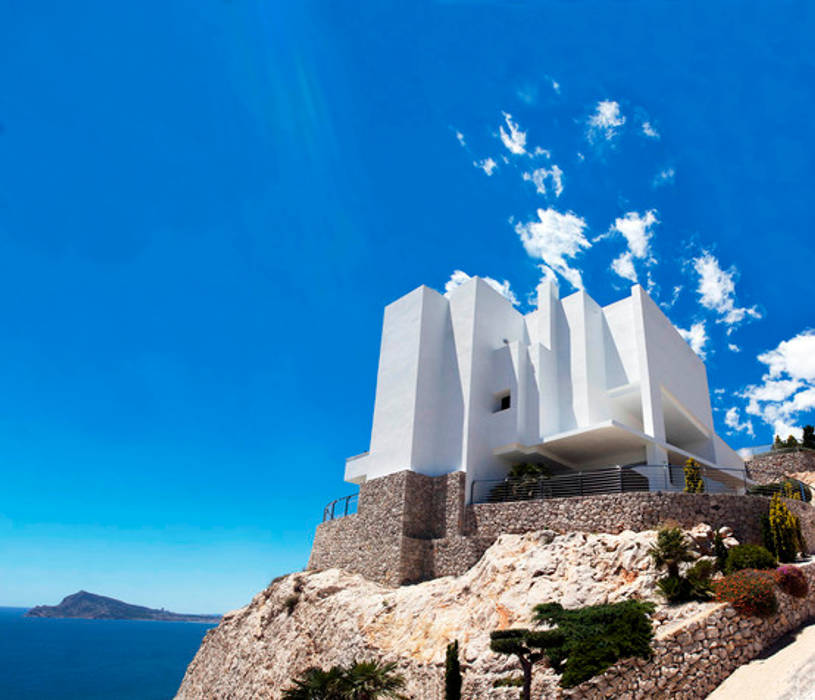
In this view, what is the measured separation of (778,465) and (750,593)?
2299cm

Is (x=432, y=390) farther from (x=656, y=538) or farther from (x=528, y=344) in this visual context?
(x=656, y=538)

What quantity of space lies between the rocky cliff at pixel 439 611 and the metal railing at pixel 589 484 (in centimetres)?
248

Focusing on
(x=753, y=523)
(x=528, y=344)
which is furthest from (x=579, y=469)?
(x=753, y=523)

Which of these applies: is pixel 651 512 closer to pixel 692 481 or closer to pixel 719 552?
Result: pixel 719 552

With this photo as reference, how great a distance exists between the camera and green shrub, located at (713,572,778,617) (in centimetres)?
1306

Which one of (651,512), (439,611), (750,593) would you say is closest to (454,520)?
(439,611)

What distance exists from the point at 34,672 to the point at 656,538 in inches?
4758

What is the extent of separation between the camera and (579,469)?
2653 cm

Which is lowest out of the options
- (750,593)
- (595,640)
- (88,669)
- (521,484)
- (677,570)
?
(88,669)

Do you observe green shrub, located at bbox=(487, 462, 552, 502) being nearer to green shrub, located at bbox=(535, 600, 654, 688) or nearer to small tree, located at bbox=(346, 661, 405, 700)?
green shrub, located at bbox=(535, 600, 654, 688)

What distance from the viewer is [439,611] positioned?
18422mm

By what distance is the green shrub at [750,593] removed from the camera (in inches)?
514

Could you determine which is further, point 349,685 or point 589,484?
point 589,484

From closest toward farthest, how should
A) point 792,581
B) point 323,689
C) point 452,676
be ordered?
point 323,689
point 792,581
point 452,676
